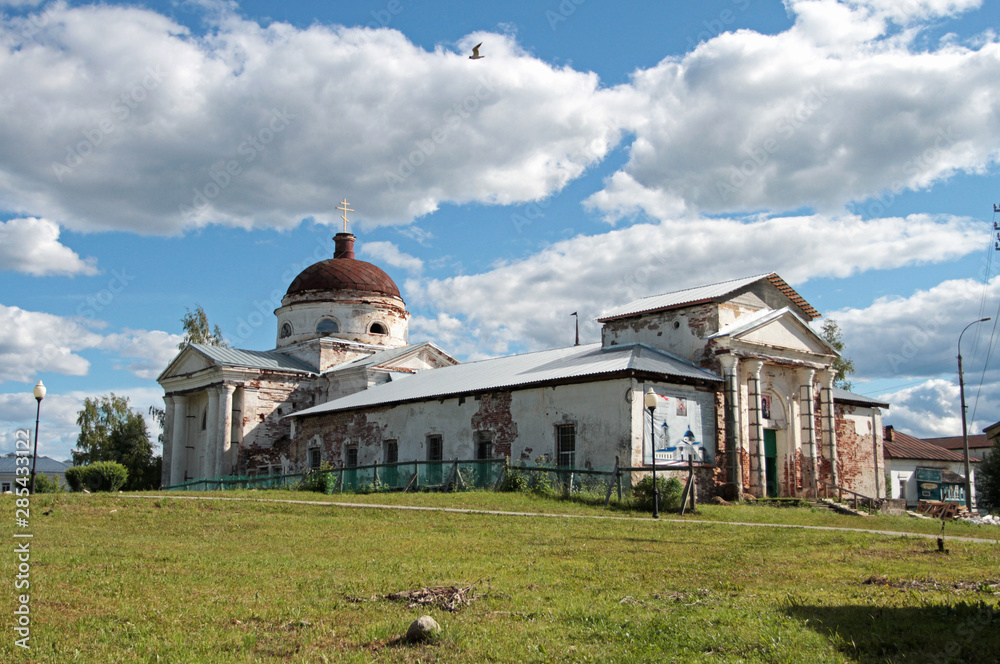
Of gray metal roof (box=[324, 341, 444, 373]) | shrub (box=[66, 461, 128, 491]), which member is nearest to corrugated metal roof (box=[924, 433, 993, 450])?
gray metal roof (box=[324, 341, 444, 373])

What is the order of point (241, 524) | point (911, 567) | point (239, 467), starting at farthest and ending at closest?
1. point (239, 467)
2. point (241, 524)
3. point (911, 567)

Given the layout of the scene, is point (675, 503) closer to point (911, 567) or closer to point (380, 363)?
point (911, 567)

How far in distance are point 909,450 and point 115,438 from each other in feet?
155

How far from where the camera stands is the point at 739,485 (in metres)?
25.9

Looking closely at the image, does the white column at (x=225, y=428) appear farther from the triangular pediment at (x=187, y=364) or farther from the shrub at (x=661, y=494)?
the shrub at (x=661, y=494)

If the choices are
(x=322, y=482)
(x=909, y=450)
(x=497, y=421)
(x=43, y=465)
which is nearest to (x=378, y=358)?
(x=497, y=421)

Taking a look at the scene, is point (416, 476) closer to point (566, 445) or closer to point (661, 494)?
point (566, 445)

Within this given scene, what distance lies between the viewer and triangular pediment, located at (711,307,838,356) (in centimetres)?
2725

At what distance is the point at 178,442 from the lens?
4181cm

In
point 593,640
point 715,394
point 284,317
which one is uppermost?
point 284,317

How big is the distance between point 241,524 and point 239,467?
24377 mm

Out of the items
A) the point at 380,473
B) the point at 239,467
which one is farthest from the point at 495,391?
the point at 239,467

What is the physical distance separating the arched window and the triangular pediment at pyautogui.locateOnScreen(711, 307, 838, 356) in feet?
73.8

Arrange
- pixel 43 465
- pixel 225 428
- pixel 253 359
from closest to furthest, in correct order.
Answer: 1. pixel 225 428
2. pixel 253 359
3. pixel 43 465
